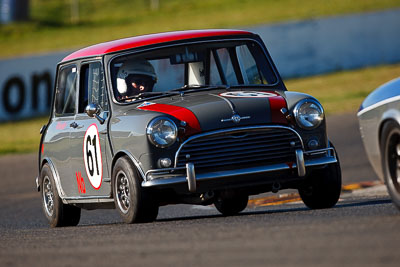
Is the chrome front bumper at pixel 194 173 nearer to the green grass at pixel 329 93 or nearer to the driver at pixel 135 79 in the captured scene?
the driver at pixel 135 79

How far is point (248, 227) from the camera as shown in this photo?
674 cm

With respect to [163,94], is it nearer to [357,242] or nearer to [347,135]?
[357,242]

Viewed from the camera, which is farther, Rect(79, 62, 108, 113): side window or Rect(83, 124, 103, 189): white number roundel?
Rect(79, 62, 108, 113): side window

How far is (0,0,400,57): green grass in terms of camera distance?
3238 cm

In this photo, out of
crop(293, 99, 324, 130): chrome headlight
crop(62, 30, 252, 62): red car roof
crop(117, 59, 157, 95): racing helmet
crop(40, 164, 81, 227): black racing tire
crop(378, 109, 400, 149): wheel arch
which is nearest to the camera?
crop(378, 109, 400, 149): wheel arch

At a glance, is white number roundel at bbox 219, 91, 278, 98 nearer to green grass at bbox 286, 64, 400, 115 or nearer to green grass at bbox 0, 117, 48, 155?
green grass at bbox 0, 117, 48, 155

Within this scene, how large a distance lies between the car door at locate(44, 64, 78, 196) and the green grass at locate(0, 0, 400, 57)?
20103mm

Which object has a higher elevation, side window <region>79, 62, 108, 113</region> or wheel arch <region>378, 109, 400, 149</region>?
side window <region>79, 62, 108, 113</region>

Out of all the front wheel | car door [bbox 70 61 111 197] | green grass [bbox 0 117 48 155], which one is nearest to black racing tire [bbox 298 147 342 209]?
the front wheel

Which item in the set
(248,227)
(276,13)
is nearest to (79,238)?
(248,227)

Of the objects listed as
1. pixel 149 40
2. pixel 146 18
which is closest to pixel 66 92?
pixel 149 40

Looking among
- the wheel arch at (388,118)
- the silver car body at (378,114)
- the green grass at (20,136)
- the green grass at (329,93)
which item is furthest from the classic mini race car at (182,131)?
the green grass at (329,93)

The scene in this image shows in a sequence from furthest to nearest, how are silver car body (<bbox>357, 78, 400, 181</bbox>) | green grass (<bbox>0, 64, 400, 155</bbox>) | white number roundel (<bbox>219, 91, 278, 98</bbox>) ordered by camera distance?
green grass (<bbox>0, 64, 400, 155</bbox>) → white number roundel (<bbox>219, 91, 278, 98</bbox>) → silver car body (<bbox>357, 78, 400, 181</bbox>)

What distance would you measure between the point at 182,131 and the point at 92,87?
5.52 ft
